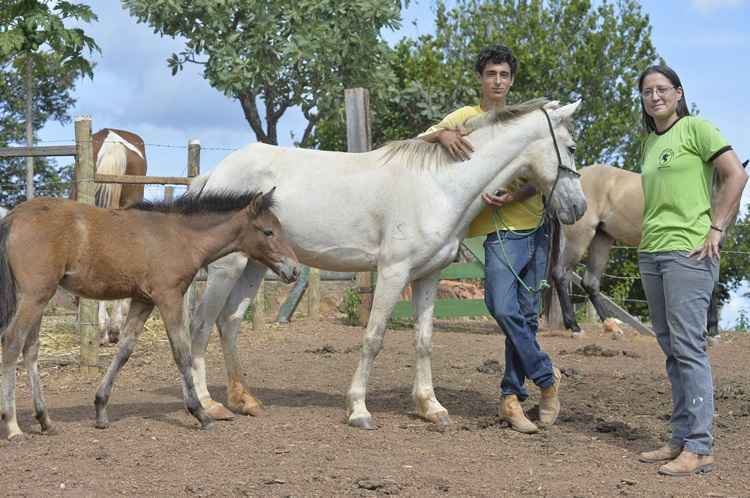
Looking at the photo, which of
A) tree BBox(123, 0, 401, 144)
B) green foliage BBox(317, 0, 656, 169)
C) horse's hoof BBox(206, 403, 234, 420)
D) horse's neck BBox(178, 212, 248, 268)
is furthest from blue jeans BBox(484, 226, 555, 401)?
green foliage BBox(317, 0, 656, 169)

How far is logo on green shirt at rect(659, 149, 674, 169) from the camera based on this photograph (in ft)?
16.2

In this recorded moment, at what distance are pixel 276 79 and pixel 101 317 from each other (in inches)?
519

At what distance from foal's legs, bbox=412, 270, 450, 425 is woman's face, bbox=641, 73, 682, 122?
185 centimetres

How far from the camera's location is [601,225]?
11633 mm

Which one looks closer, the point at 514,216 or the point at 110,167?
the point at 514,216

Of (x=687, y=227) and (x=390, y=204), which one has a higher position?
(x=390, y=204)

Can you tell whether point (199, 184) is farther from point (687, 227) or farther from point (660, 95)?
point (687, 227)

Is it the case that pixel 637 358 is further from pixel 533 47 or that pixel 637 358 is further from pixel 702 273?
pixel 533 47

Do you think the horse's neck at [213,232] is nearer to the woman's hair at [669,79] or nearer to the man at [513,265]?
the man at [513,265]

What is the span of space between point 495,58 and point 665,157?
148cm

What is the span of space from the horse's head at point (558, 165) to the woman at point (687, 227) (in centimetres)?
80

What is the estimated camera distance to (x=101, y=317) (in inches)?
379

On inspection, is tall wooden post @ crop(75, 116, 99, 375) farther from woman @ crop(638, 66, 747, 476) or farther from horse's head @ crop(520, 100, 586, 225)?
woman @ crop(638, 66, 747, 476)

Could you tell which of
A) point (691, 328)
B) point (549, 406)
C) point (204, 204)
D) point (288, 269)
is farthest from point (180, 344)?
point (691, 328)
